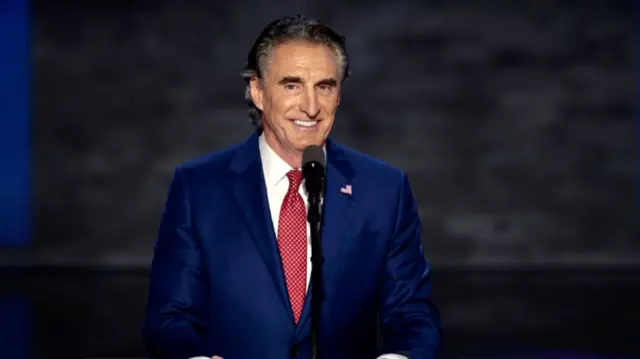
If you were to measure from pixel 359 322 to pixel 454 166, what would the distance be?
23.5ft

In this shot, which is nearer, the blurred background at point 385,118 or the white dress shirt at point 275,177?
the white dress shirt at point 275,177

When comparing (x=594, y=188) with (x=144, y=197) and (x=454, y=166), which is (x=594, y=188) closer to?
(x=454, y=166)

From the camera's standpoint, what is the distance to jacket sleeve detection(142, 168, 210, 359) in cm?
174

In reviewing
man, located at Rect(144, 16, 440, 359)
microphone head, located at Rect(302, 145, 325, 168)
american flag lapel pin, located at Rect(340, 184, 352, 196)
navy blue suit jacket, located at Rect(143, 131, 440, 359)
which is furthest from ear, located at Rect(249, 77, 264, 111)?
microphone head, located at Rect(302, 145, 325, 168)

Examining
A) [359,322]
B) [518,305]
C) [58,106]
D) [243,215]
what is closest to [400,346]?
[359,322]

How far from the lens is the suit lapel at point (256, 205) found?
5.83 ft

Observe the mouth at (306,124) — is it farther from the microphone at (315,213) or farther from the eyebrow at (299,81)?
the microphone at (315,213)

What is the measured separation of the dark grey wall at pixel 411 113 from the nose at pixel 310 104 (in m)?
7.00

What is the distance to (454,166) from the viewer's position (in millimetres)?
8875

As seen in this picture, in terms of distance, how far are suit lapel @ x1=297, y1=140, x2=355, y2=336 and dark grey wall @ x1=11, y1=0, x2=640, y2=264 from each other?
272 inches

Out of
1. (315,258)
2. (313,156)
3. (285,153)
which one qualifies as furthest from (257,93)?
(315,258)

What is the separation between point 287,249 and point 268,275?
0.21 ft

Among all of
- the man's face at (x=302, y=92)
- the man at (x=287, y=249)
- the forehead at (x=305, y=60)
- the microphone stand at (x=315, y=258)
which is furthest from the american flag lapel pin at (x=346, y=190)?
the microphone stand at (x=315, y=258)

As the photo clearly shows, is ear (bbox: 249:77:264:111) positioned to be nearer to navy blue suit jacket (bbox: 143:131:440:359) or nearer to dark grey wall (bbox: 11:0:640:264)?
navy blue suit jacket (bbox: 143:131:440:359)
